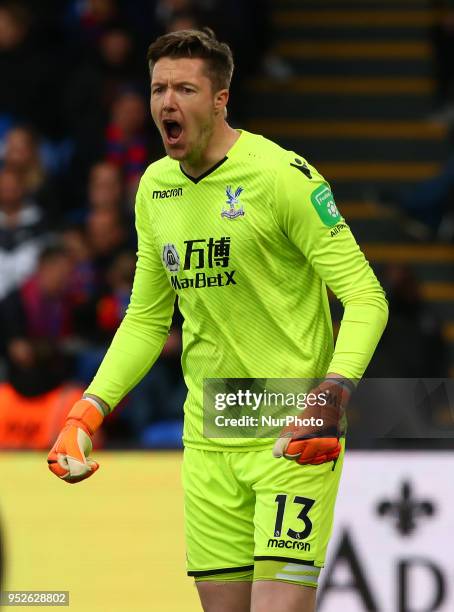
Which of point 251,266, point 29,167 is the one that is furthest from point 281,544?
point 29,167

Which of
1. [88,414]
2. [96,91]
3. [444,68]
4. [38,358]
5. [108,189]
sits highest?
[444,68]

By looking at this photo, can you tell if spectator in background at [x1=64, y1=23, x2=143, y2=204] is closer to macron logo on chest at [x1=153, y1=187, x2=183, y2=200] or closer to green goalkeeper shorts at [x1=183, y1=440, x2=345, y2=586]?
macron logo on chest at [x1=153, y1=187, x2=183, y2=200]

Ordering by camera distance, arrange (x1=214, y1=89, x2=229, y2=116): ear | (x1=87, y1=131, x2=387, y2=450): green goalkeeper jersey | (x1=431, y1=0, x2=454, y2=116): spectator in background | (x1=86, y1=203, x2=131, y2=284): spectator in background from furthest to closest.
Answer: (x1=431, y1=0, x2=454, y2=116): spectator in background
(x1=86, y1=203, x2=131, y2=284): spectator in background
(x1=214, y1=89, x2=229, y2=116): ear
(x1=87, y1=131, x2=387, y2=450): green goalkeeper jersey

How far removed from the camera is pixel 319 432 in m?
4.09

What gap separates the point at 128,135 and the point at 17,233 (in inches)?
47.3

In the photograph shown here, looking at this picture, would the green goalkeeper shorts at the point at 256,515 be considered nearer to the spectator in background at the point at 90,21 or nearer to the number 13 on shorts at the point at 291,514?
the number 13 on shorts at the point at 291,514

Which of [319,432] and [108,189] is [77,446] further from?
[108,189]

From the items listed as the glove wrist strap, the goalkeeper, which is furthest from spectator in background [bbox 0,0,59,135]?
the glove wrist strap

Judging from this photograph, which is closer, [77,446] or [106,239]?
[77,446]

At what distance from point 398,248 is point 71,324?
3.06m

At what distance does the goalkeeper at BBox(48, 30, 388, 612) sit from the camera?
14.3 ft

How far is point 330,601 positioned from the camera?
6398 mm

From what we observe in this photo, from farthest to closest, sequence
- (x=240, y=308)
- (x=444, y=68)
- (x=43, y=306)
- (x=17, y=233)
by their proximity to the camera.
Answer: (x=444, y=68) < (x=17, y=233) < (x=43, y=306) < (x=240, y=308)

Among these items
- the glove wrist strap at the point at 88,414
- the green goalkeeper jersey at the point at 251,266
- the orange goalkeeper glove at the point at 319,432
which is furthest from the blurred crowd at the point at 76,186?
the orange goalkeeper glove at the point at 319,432
